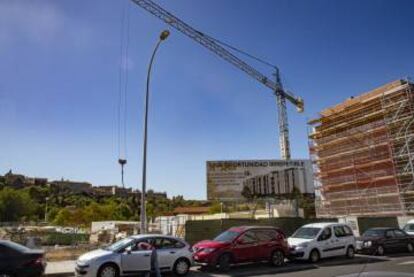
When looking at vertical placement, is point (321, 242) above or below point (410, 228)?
below

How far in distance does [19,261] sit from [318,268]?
10.9 metres

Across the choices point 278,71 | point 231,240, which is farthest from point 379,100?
point 231,240

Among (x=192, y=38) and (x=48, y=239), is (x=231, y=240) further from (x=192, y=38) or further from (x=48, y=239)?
(x=192, y=38)

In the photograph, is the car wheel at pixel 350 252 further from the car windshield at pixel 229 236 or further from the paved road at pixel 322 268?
the car windshield at pixel 229 236

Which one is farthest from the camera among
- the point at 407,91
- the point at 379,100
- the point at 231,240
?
the point at 379,100

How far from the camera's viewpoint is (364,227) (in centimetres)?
2822

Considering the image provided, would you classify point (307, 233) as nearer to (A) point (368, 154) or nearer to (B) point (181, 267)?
(B) point (181, 267)

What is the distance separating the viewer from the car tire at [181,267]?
47.1 feet

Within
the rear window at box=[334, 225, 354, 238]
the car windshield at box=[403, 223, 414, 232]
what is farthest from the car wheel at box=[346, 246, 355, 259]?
the car windshield at box=[403, 223, 414, 232]

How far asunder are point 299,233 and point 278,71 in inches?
2403

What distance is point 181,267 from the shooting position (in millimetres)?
14469

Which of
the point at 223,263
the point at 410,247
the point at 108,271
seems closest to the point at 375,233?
the point at 410,247

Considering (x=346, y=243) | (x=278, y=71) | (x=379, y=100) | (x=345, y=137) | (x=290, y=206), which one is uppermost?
(x=278, y=71)

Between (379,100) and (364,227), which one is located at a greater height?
(379,100)
